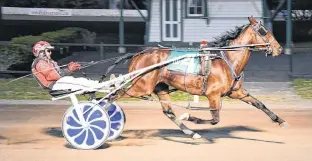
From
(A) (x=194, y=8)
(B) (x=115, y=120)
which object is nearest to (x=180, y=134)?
(B) (x=115, y=120)

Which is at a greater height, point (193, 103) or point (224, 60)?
point (224, 60)

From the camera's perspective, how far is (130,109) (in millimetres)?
14391

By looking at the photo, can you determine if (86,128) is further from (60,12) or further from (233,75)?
(60,12)

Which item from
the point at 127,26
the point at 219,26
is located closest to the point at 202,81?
the point at 219,26

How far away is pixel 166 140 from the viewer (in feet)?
34.2

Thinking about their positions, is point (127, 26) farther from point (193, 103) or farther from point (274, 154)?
point (274, 154)

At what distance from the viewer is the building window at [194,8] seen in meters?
29.5

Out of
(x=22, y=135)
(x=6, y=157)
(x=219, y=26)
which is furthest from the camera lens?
(x=219, y=26)

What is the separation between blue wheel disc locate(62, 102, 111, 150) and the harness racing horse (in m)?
0.68

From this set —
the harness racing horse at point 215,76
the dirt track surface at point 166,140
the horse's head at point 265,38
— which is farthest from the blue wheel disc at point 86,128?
the horse's head at point 265,38

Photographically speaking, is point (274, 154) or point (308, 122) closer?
point (274, 154)

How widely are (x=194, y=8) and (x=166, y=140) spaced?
19.7m

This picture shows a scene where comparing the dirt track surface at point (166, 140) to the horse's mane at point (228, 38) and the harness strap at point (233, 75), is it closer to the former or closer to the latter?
the harness strap at point (233, 75)

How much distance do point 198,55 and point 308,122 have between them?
352 centimetres
